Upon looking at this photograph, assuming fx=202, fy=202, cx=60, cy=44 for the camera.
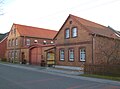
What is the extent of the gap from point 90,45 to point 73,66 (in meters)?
4.36

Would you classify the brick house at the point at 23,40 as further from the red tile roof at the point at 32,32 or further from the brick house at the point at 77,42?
the brick house at the point at 77,42

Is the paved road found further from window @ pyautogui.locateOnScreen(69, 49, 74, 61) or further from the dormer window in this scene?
the dormer window

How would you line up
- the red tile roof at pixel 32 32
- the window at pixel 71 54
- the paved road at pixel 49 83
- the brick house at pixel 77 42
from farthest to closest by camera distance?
the red tile roof at pixel 32 32, the window at pixel 71 54, the brick house at pixel 77 42, the paved road at pixel 49 83

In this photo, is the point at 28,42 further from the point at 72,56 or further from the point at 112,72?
the point at 112,72

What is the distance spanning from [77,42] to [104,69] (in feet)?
27.4

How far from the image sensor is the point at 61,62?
31969mm

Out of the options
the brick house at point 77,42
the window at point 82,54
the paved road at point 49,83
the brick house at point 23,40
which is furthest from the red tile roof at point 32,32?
the paved road at point 49,83

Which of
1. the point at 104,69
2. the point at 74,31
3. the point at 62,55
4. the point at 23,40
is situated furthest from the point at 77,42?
the point at 23,40

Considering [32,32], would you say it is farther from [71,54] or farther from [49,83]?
[49,83]

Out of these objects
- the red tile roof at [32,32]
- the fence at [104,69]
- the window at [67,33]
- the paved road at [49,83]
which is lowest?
the paved road at [49,83]

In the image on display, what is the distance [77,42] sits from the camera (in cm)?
2934

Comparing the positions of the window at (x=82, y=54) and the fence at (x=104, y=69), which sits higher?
the window at (x=82, y=54)

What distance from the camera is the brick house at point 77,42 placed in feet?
88.9

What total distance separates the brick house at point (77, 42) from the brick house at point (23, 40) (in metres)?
11.0
